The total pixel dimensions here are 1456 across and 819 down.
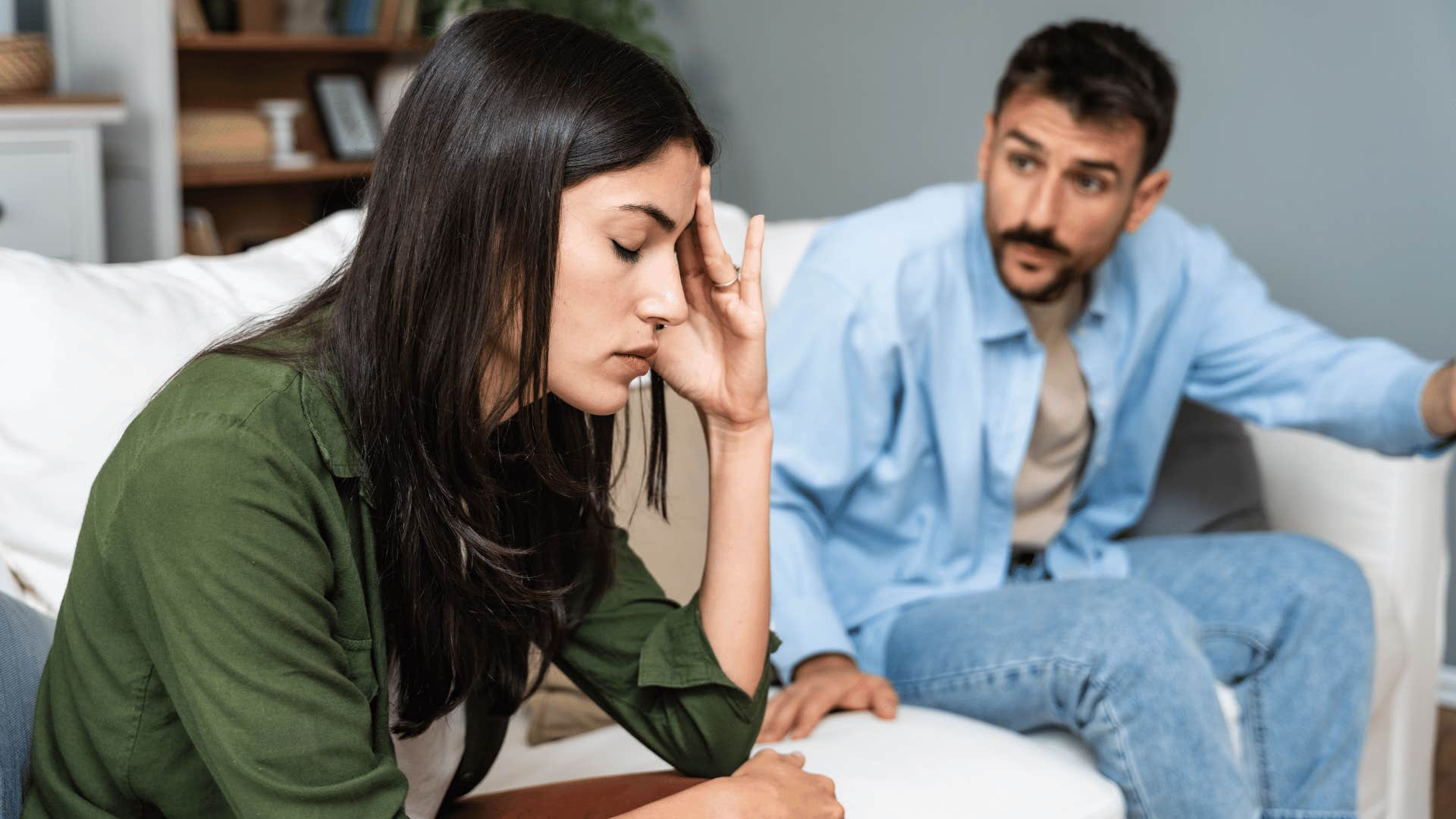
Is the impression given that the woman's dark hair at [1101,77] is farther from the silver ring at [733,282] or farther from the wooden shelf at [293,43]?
the wooden shelf at [293,43]

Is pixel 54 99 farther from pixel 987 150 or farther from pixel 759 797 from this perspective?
pixel 759 797

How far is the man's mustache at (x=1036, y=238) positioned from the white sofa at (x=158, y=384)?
36 cm

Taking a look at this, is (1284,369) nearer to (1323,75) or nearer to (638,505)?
(638,505)

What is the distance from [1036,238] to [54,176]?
6.47 feet

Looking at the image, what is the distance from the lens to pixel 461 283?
0.79 metres

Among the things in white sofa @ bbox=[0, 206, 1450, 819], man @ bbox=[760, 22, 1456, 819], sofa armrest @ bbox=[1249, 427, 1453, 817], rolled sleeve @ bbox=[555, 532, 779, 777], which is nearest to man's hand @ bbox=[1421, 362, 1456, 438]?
man @ bbox=[760, 22, 1456, 819]

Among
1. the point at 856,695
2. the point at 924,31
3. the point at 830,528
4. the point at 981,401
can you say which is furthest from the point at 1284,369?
the point at 924,31

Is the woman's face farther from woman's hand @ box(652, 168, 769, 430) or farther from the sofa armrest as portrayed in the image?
the sofa armrest

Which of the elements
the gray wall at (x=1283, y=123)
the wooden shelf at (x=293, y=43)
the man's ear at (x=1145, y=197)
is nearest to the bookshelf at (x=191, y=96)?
the wooden shelf at (x=293, y=43)

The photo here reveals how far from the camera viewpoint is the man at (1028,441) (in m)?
1.46

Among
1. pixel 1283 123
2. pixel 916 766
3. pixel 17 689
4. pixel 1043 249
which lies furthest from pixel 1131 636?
pixel 1283 123

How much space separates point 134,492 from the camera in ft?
2.40

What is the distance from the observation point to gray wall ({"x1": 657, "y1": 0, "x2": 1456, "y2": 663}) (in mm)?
2426

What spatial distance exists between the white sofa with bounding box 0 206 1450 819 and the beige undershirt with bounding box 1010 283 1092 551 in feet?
1.08
